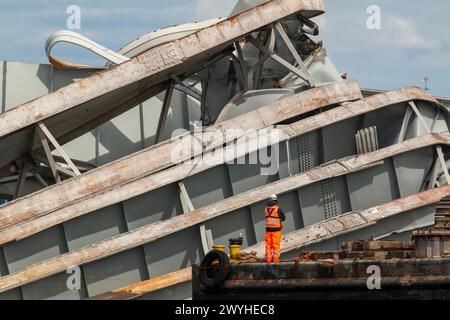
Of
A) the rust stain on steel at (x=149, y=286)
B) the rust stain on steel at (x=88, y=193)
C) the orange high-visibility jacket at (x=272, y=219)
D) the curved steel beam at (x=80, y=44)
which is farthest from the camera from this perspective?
Result: the curved steel beam at (x=80, y=44)

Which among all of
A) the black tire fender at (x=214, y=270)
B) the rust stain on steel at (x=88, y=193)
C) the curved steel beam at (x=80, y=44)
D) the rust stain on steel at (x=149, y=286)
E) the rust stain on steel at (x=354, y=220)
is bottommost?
the black tire fender at (x=214, y=270)

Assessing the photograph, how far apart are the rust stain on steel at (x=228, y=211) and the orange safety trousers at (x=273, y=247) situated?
5050mm

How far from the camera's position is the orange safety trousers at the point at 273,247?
746 inches

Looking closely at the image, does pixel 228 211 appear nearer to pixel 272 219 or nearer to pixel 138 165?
pixel 138 165

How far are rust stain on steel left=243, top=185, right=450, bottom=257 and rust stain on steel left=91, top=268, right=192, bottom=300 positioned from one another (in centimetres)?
156

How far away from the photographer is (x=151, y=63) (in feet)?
84.5

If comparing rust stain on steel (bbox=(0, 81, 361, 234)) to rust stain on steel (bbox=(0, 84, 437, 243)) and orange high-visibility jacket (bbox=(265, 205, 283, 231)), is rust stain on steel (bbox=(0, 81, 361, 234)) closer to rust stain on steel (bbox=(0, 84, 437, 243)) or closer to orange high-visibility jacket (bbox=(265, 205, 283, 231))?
rust stain on steel (bbox=(0, 84, 437, 243))

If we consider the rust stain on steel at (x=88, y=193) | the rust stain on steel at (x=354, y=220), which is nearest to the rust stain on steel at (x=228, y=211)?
the rust stain on steel at (x=354, y=220)

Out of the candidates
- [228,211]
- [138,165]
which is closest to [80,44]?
[138,165]

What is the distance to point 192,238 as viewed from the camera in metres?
24.5

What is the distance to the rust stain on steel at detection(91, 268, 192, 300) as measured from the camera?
23766 millimetres

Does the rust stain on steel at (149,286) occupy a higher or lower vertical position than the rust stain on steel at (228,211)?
lower

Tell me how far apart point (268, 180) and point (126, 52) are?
7.82m

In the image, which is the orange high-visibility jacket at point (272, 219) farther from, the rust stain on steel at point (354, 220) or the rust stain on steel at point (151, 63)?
the rust stain on steel at point (151, 63)
